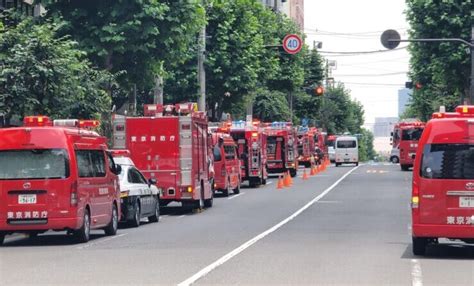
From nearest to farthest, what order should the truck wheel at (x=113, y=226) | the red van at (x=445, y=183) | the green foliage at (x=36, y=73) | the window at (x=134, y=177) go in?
the red van at (x=445, y=183) → the truck wheel at (x=113, y=226) → the window at (x=134, y=177) → the green foliage at (x=36, y=73)

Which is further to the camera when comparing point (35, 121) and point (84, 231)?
point (35, 121)

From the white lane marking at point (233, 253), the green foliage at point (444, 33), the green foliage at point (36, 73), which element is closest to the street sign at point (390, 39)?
the green foliage at point (444, 33)

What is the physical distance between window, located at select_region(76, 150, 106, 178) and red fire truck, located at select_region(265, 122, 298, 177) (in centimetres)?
3734

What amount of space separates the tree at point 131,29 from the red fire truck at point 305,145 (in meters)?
43.4

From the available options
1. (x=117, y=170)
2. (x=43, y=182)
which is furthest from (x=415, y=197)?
(x=117, y=170)

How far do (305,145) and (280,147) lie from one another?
2175 cm

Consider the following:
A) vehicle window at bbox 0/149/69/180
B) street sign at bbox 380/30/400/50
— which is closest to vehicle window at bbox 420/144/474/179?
vehicle window at bbox 0/149/69/180

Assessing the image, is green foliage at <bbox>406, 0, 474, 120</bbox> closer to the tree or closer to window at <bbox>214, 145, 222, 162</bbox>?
window at <bbox>214, 145, 222, 162</bbox>

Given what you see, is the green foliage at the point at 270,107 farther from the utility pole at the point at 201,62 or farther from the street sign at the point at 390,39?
the street sign at the point at 390,39

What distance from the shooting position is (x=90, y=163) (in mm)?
23781

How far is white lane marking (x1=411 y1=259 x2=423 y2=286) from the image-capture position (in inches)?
599

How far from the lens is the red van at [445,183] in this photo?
60.2ft

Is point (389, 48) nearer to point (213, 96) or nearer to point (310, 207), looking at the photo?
point (310, 207)

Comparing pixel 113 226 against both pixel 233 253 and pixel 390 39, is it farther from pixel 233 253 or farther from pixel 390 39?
pixel 390 39
